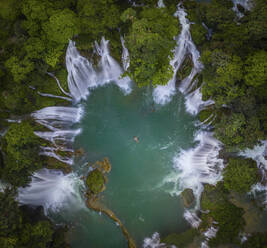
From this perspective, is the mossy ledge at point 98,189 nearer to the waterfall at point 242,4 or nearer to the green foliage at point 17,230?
the green foliage at point 17,230

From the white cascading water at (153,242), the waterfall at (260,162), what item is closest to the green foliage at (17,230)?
the white cascading water at (153,242)

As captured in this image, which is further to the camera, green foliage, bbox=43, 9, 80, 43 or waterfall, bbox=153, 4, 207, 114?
waterfall, bbox=153, 4, 207, 114

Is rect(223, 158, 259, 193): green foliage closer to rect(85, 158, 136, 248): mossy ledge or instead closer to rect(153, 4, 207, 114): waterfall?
rect(153, 4, 207, 114): waterfall

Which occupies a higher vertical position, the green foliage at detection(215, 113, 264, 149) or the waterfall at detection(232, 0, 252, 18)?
the waterfall at detection(232, 0, 252, 18)

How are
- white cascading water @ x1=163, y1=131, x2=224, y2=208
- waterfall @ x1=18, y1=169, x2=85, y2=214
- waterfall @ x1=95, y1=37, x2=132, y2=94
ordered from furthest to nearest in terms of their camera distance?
waterfall @ x1=95, y1=37, x2=132, y2=94 → white cascading water @ x1=163, y1=131, x2=224, y2=208 → waterfall @ x1=18, y1=169, x2=85, y2=214

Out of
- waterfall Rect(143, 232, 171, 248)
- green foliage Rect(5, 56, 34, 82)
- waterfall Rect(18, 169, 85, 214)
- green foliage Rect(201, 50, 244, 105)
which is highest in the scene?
green foliage Rect(5, 56, 34, 82)

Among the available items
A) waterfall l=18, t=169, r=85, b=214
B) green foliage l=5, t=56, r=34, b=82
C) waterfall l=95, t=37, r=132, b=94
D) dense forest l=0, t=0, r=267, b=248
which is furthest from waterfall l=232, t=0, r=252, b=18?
waterfall l=18, t=169, r=85, b=214

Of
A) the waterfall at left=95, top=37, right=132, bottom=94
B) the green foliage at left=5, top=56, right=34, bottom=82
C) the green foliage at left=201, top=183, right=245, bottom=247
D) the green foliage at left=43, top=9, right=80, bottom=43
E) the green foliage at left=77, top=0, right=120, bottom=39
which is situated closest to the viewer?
the green foliage at left=43, top=9, right=80, bottom=43

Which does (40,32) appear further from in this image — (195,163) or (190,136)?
(195,163)
